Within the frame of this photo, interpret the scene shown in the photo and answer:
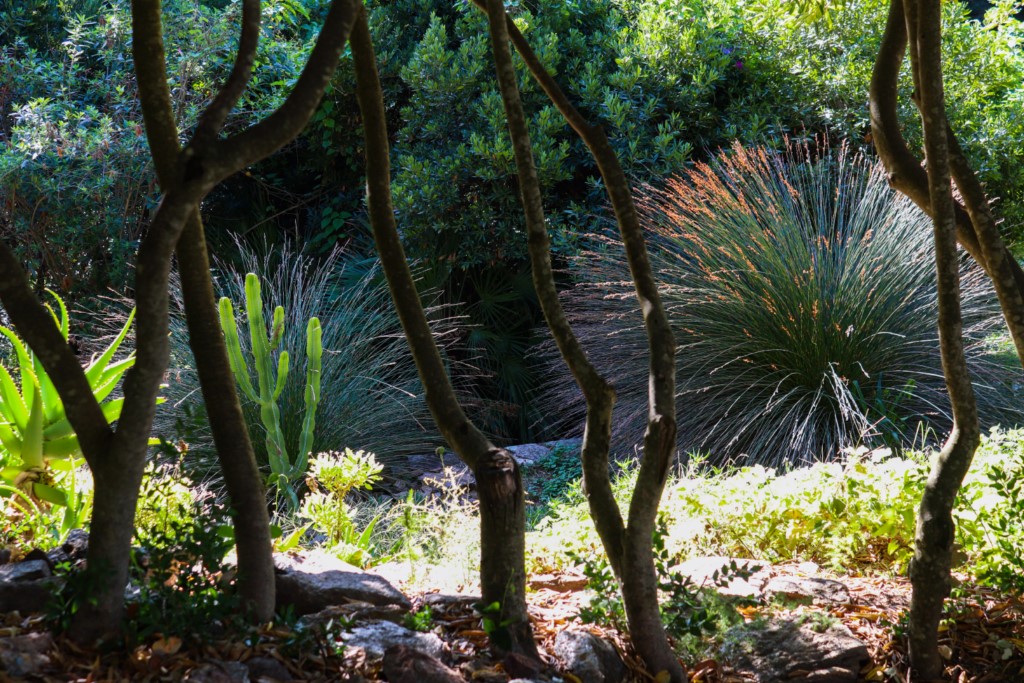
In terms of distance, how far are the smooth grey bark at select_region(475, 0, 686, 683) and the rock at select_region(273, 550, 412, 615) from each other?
604 mm

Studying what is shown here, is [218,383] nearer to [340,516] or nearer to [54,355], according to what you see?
[54,355]

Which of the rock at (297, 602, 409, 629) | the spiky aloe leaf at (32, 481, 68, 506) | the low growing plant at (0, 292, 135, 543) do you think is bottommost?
the rock at (297, 602, 409, 629)

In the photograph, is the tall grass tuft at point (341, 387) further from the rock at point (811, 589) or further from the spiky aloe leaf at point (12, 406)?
the rock at point (811, 589)

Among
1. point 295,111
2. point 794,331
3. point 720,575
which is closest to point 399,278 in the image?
point 295,111

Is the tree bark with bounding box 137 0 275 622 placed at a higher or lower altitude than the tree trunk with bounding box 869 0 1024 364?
lower

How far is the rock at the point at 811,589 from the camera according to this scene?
2.72 meters

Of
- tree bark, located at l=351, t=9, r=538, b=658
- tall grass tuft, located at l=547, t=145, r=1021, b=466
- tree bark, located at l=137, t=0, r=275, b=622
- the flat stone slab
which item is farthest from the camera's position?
tall grass tuft, located at l=547, t=145, r=1021, b=466

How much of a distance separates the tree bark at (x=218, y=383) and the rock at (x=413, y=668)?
33cm

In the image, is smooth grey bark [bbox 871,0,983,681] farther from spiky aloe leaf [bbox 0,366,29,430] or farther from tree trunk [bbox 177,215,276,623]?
spiky aloe leaf [bbox 0,366,29,430]

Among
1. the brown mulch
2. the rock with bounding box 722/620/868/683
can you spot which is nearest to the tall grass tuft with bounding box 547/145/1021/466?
the brown mulch

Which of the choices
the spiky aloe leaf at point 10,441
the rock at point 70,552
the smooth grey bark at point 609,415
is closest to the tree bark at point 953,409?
the smooth grey bark at point 609,415

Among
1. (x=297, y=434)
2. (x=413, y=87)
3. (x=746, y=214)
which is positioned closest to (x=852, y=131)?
(x=746, y=214)

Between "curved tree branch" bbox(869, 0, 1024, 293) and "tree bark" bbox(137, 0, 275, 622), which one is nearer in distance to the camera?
"tree bark" bbox(137, 0, 275, 622)

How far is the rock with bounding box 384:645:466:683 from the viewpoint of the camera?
2021mm
